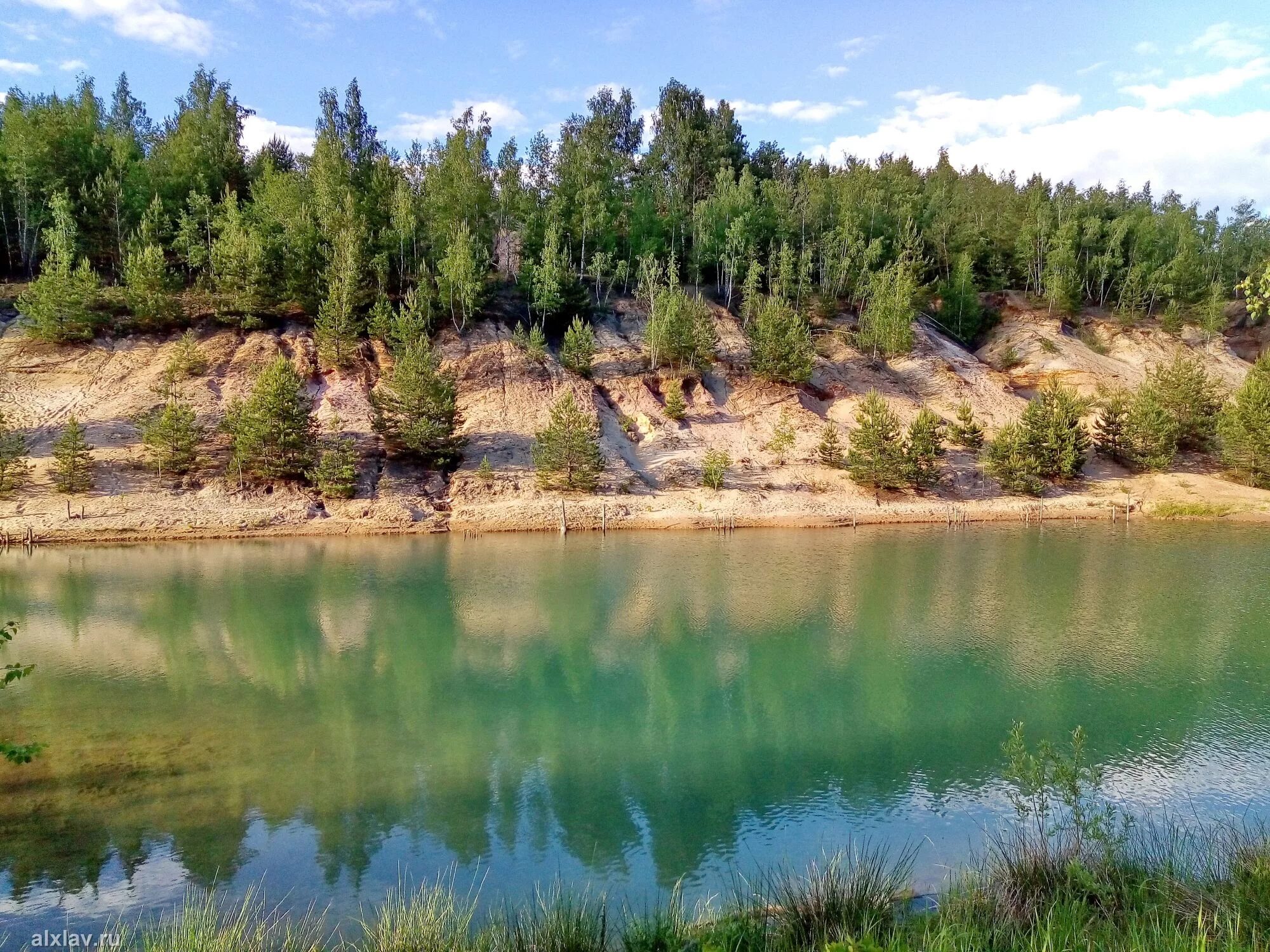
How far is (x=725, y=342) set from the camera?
66812mm

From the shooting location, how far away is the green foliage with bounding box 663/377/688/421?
58.7m

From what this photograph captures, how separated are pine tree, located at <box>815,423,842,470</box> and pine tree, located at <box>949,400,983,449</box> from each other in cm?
821

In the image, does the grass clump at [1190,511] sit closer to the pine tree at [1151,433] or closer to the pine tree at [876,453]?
the pine tree at [1151,433]

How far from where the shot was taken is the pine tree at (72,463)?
1748 inches

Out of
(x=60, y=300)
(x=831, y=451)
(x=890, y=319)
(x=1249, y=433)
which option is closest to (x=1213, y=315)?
(x=1249, y=433)

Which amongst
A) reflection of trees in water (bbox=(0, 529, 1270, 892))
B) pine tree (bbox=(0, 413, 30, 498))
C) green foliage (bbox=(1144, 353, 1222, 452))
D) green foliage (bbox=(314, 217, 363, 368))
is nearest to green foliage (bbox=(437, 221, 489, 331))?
green foliage (bbox=(314, 217, 363, 368))

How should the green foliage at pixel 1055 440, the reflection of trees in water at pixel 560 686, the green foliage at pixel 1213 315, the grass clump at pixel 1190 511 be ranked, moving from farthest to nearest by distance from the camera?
1. the green foliage at pixel 1213 315
2. the green foliage at pixel 1055 440
3. the grass clump at pixel 1190 511
4. the reflection of trees in water at pixel 560 686

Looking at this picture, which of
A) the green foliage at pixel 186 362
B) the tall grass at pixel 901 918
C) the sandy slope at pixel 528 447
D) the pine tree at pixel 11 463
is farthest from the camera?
the green foliage at pixel 186 362

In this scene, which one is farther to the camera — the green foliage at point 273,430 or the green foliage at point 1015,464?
the green foliage at point 1015,464

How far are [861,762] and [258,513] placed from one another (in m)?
39.1

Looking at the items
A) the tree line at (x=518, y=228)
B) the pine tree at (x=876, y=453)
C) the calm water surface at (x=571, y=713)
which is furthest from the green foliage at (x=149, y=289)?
the pine tree at (x=876, y=453)

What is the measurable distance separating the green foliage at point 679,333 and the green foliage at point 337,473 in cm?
2319

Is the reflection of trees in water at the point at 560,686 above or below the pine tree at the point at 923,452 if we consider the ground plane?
below

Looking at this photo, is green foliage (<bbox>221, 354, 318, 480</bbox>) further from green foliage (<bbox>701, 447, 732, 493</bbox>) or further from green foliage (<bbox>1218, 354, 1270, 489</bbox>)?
green foliage (<bbox>1218, 354, 1270, 489</bbox>)
